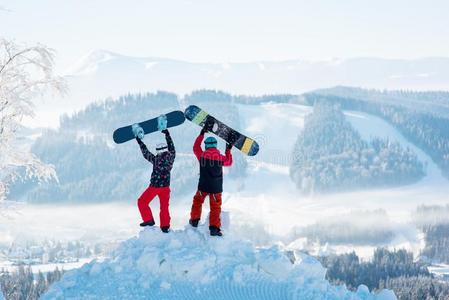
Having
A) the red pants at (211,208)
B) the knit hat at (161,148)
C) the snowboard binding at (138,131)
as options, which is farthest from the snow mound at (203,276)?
the snowboard binding at (138,131)

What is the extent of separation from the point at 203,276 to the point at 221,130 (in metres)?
4.11

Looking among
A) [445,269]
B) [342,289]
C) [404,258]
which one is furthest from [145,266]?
[445,269]

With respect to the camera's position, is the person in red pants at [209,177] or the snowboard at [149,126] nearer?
the person in red pants at [209,177]

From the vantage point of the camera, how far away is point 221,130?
17.9 m

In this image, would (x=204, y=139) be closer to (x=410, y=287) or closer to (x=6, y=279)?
(x=6, y=279)

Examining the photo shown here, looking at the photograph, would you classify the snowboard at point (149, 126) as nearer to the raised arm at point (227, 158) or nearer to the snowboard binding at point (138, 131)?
the snowboard binding at point (138, 131)

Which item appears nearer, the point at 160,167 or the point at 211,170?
the point at 211,170

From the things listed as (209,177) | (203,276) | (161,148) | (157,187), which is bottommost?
(203,276)

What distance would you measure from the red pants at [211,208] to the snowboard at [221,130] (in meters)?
1.59

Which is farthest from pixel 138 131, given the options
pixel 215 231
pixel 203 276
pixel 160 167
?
pixel 203 276

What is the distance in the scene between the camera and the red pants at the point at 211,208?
16.6 metres

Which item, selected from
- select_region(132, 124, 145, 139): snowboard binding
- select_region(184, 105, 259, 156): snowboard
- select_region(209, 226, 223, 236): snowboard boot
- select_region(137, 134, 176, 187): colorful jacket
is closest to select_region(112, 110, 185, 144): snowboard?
select_region(132, 124, 145, 139): snowboard binding

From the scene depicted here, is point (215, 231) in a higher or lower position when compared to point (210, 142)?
lower

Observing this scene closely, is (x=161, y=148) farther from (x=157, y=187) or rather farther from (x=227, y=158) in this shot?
(x=227, y=158)
